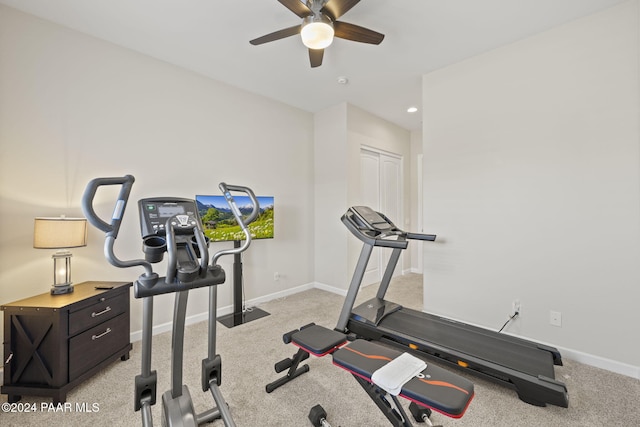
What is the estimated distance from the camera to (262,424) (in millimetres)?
1691

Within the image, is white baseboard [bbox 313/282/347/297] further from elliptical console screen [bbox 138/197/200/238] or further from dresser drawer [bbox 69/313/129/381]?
elliptical console screen [bbox 138/197/200/238]

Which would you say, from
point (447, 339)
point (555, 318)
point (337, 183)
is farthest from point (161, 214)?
point (555, 318)

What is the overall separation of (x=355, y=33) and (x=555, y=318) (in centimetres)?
297

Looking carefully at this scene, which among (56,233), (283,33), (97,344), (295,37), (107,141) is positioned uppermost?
(295,37)

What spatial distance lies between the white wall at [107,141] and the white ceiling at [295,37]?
0.79ft

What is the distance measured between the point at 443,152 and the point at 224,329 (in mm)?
3107

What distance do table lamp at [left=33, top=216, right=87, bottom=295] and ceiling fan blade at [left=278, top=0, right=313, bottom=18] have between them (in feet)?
7.19

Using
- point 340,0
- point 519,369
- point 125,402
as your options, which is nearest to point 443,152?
point 340,0

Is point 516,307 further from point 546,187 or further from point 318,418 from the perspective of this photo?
point 318,418

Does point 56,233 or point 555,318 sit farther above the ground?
point 56,233

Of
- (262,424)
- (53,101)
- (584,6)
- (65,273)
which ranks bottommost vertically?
(262,424)

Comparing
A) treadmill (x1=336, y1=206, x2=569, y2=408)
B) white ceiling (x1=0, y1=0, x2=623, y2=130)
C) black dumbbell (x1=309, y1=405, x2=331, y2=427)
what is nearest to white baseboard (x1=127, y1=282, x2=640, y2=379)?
treadmill (x1=336, y1=206, x2=569, y2=408)

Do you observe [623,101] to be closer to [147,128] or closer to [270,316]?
[270,316]

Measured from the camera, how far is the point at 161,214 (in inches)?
58.0
